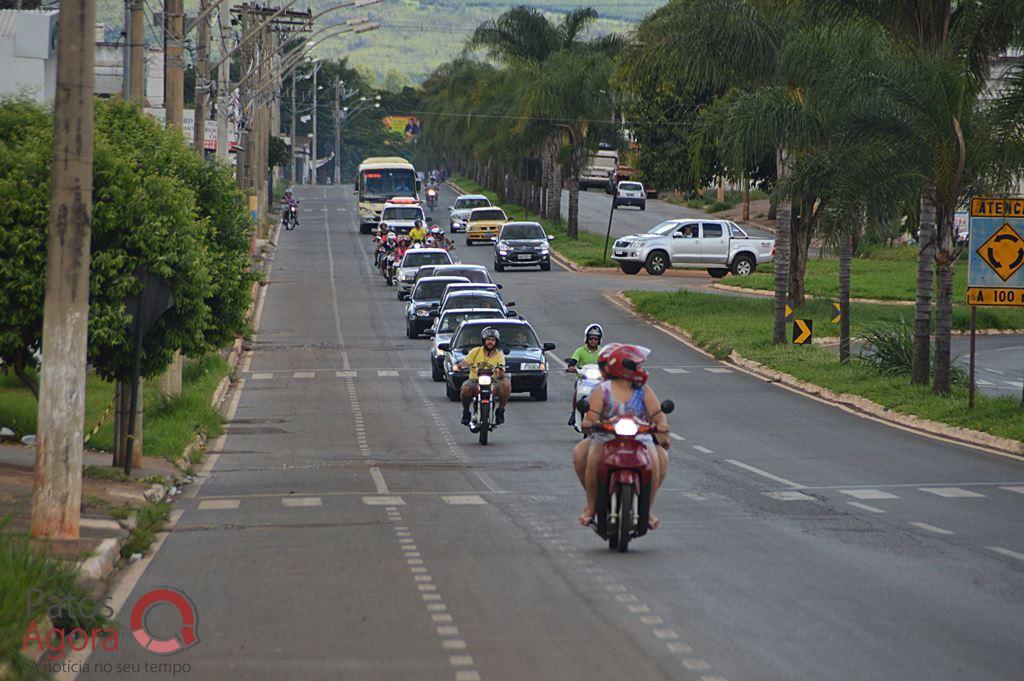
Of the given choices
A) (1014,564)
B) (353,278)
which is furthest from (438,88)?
(1014,564)

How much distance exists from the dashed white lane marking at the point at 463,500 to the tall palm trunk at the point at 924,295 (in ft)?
47.9

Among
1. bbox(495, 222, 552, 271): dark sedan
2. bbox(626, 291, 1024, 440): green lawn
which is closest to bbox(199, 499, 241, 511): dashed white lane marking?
bbox(626, 291, 1024, 440): green lawn

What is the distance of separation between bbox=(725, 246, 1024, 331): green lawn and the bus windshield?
2405 centimetres

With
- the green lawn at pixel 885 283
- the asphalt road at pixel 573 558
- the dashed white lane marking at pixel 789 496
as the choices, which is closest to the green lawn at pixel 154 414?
the asphalt road at pixel 573 558

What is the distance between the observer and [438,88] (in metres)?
158

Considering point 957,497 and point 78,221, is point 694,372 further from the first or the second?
point 78,221

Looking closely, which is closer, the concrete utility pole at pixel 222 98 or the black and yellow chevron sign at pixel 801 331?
the concrete utility pole at pixel 222 98

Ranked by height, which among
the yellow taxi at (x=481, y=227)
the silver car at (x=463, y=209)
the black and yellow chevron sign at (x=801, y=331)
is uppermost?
the silver car at (x=463, y=209)

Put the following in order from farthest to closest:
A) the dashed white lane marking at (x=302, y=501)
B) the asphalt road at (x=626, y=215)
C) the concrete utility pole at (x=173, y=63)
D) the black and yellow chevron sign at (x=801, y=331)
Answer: the asphalt road at (x=626, y=215)
the black and yellow chevron sign at (x=801, y=331)
the concrete utility pole at (x=173, y=63)
the dashed white lane marking at (x=302, y=501)

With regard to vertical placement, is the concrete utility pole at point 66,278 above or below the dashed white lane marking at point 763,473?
above

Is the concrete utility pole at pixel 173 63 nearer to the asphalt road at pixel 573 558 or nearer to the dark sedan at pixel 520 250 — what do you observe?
the asphalt road at pixel 573 558

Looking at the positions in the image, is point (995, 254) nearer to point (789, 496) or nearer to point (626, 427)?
point (789, 496)

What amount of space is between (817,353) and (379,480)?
2070 centimetres

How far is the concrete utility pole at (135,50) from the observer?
2452cm
